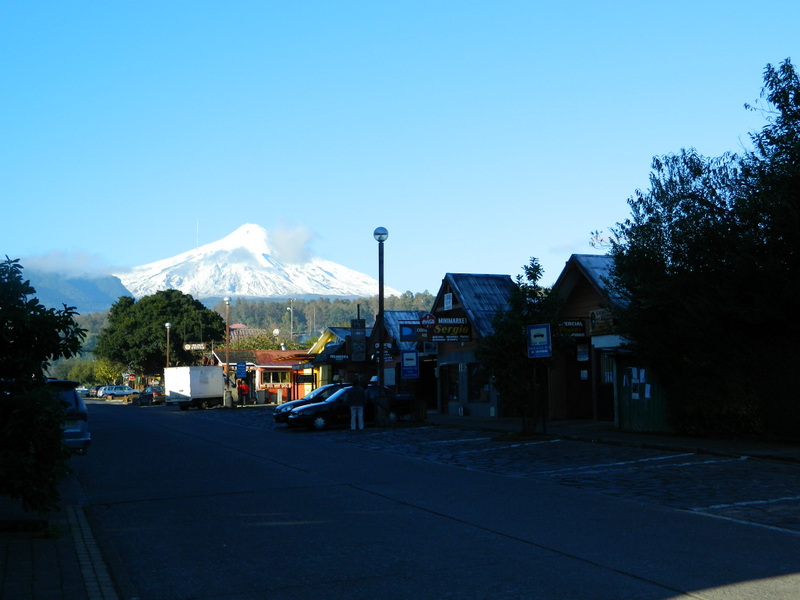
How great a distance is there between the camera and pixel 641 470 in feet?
54.1

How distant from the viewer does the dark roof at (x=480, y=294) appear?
38.1 meters

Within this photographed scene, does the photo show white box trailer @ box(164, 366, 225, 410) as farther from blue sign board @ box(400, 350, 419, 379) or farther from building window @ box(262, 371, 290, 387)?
blue sign board @ box(400, 350, 419, 379)

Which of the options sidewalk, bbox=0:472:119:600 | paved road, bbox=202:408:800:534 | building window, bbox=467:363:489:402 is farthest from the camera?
building window, bbox=467:363:489:402

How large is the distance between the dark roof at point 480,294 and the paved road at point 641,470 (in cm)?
1203

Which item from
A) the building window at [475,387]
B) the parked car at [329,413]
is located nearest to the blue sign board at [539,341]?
the parked car at [329,413]

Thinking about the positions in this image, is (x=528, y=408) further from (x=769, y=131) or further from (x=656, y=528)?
(x=656, y=528)

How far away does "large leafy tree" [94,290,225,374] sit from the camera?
98250mm

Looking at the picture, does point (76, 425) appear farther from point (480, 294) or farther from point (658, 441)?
point (480, 294)

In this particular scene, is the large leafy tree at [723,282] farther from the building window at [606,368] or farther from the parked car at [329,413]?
the parked car at [329,413]

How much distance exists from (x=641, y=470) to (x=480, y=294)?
23.6 metres

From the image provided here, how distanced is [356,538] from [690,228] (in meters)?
14.1

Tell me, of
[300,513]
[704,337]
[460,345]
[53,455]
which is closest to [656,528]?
[300,513]

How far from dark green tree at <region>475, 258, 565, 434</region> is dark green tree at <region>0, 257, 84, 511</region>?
15.8 meters

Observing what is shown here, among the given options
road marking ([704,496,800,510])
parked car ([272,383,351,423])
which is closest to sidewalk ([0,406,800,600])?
road marking ([704,496,800,510])
